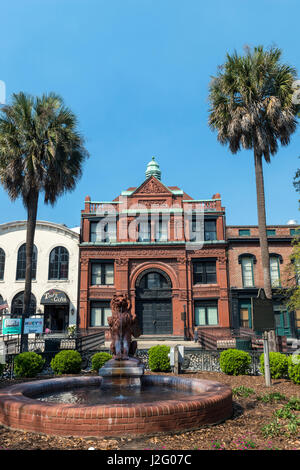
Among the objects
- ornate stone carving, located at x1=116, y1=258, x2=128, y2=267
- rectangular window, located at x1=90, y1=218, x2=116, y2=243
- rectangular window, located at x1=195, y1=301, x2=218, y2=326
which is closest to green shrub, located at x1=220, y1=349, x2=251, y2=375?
rectangular window, located at x1=195, y1=301, x2=218, y2=326

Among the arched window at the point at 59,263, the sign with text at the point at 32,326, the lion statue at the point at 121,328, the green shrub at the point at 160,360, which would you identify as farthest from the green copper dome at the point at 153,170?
the lion statue at the point at 121,328

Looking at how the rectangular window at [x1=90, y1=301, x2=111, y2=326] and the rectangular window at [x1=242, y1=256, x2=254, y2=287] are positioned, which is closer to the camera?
the rectangular window at [x1=90, y1=301, x2=111, y2=326]

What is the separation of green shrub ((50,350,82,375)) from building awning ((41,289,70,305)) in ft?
55.2

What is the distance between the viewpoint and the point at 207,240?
33.4 meters

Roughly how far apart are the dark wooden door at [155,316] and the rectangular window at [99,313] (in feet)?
9.36

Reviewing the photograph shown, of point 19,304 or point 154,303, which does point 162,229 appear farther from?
point 19,304

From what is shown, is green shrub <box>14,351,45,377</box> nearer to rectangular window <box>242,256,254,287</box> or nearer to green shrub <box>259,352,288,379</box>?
green shrub <box>259,352,288,379</box>

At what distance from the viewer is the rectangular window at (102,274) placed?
3284 centimetres

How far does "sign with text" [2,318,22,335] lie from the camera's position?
19.6 m

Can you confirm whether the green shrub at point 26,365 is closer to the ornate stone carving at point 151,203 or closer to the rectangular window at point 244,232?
the ornate stone carving at point 151,203

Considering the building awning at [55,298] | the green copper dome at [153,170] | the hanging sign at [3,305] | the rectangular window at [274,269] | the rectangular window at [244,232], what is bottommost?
the hanging sign at [3,305]

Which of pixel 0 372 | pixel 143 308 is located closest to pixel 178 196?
pixel 143 308
